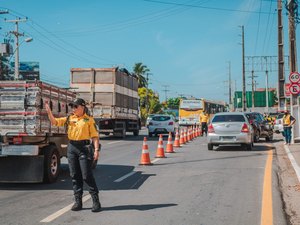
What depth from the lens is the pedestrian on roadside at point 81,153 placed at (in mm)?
6656

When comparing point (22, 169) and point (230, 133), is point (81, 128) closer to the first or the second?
point (22, 169)

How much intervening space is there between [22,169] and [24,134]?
29.2 inches

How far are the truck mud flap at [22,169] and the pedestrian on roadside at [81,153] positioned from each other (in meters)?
2.40

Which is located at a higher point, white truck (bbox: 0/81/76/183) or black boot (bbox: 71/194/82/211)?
white truck (bbox: 0/81/76/183)

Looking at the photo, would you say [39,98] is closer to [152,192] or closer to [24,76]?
[152,192]

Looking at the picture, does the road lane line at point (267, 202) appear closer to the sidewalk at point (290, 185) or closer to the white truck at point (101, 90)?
the sidewalk at point (290, 185)

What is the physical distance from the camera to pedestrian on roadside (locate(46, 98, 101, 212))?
21.8 feet

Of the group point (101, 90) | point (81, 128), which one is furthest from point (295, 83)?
point (81, 128)

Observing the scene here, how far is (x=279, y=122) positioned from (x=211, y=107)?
17011 millimetres

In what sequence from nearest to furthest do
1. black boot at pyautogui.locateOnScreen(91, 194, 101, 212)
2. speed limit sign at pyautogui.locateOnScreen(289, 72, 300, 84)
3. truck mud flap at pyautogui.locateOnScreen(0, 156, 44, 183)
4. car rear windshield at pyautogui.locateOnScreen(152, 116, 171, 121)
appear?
black boot at pyautogui.locateOnScreen(91, 194, 101, 212), truck mud flap at pyautogui.locateOnScreen(0, 156, 44, 183), speed limit sign at pyautogui.locateOnScreen(289, 72, 300, 84), car rear windshield at pyautogui.locateOnScreen(152, 116, 171, 121)

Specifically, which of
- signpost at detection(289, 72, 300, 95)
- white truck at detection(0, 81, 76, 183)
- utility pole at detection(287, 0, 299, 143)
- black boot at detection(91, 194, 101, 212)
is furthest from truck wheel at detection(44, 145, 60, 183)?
utility pole at detection(287, 0, 299, 143)

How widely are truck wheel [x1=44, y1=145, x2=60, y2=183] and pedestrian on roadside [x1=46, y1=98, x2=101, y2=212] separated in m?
2.47

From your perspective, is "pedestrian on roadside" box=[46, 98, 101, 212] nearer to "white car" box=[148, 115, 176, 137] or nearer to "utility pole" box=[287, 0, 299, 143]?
"utility pole" box=[287, 0, 299, 143]

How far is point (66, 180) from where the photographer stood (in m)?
9.95
